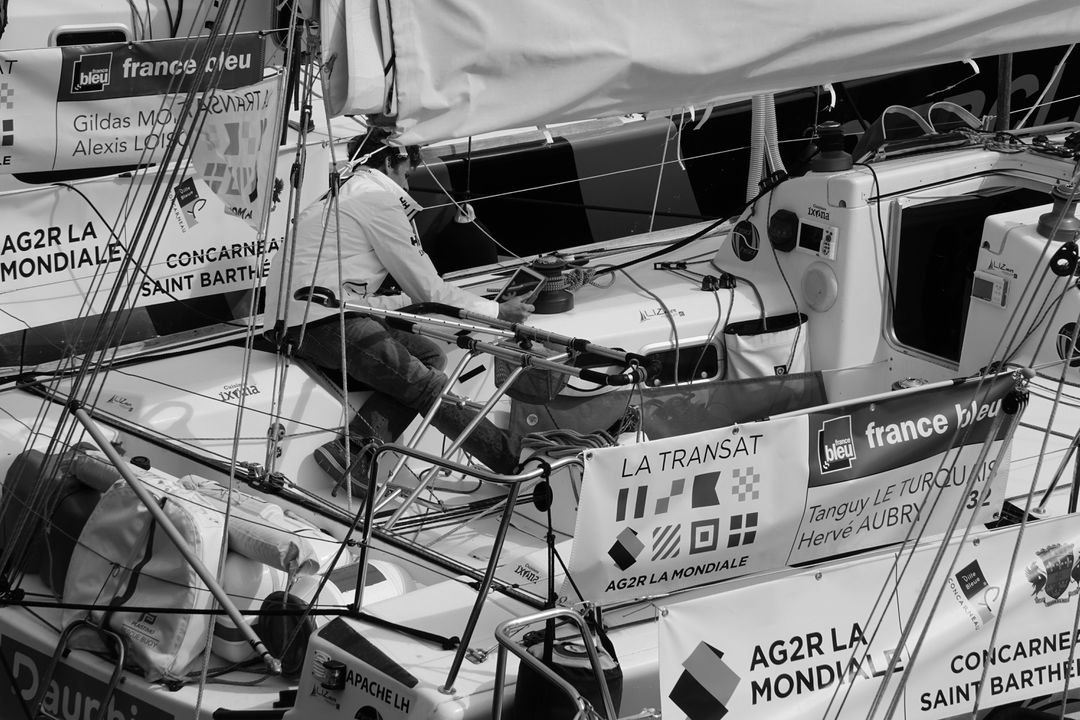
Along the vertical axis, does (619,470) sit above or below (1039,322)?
below

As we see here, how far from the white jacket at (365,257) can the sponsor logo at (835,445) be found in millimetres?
2134

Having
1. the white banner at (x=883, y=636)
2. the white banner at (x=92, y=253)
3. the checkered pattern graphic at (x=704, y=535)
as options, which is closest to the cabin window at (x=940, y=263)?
the white banner at (x=883, y=636)

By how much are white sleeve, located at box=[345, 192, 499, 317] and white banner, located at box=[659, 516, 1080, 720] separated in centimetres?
234

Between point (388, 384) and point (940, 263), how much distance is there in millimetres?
2199

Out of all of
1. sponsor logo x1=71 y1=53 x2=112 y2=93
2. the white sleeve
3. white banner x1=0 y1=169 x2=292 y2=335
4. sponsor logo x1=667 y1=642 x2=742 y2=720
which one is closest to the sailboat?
sponsor logo x1=667 y1=642 x2=742 y2=720

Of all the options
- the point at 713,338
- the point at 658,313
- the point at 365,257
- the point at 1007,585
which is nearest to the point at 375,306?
the point at 365,257

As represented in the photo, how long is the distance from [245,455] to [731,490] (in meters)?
2.20

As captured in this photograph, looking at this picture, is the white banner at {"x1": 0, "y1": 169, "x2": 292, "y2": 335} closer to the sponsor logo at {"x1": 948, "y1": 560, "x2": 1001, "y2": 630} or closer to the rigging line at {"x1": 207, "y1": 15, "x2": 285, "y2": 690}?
the rigging line at {"x1": 207, "y1": 15, "x2": 285, "y2": 690}

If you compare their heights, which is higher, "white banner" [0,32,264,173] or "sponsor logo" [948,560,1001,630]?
"white banner" [0,32,264,173]

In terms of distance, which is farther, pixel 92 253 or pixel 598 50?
pixel 92 253

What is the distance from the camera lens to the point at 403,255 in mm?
5238

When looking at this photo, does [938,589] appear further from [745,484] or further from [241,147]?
[241,147]

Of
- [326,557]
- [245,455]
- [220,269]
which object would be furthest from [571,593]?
[220,269]

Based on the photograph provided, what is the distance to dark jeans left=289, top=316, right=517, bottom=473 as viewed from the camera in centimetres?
497
